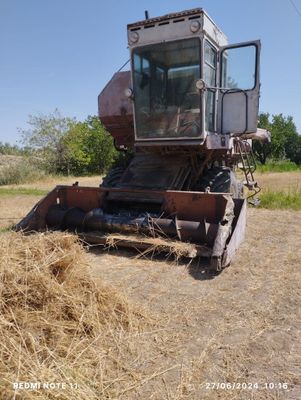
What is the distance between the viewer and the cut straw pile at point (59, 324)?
2.14 metres

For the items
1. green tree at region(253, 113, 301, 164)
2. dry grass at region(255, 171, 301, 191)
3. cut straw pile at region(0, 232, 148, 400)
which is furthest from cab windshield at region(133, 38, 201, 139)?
green tree at region(253, 113, 301, 164)

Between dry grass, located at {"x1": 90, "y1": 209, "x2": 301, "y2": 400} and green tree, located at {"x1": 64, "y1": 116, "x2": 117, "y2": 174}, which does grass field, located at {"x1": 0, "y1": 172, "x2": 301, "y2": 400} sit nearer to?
dry grass, located at {"x1": 90, "y1": 209, "x2": 301, "y2": 400}

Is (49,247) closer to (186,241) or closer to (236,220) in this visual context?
(186,241)

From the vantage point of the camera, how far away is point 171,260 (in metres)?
4.69

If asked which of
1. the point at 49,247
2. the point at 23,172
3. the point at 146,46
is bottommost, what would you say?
the point at 23,172

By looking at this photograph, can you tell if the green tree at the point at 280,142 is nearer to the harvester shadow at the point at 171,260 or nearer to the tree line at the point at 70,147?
Result: the tree line at the point at 70,147

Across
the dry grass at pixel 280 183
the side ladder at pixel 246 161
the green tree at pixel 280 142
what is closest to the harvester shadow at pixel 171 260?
the side ladder at pixel 246 161

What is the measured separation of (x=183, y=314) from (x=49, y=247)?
125cm

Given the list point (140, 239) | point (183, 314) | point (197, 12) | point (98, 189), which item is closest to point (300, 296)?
point (183, 314)

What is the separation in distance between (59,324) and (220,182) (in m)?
4.05

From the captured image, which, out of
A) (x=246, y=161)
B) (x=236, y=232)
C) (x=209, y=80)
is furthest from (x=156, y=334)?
(x=246, y=161)

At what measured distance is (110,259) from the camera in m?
4.77

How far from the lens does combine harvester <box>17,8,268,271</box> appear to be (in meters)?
4.91

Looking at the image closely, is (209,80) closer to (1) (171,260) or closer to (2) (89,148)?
(1) (171,260)
